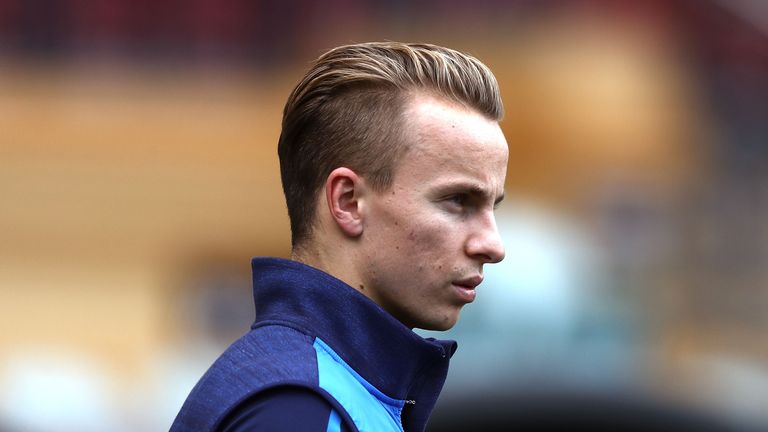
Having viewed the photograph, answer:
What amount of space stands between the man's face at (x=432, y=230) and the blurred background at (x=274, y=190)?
6437 millimetres

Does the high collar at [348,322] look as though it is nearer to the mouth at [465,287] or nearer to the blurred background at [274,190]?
the mouth at [465,287]

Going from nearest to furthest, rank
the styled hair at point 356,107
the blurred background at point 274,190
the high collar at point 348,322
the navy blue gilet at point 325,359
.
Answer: the navy blue gilet at point 325,359
the high collar at point 348,322
the styled hair at point 356,107
the blurred background at point 274,190

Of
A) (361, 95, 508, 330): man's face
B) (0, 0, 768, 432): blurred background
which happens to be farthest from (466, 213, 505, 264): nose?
(0, 0, 768, 432): blurred background

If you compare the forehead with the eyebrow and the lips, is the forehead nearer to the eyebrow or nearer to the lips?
the eyebrow

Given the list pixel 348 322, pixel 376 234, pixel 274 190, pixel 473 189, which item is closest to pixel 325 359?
pixel 348 322

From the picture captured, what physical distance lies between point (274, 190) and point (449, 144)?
883cm

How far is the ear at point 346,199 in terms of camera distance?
198 centimetres

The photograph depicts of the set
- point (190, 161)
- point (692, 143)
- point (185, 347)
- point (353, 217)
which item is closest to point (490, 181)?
point (353, 217)

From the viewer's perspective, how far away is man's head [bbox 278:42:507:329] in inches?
77.4

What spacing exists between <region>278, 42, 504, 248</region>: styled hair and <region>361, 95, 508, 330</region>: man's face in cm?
4

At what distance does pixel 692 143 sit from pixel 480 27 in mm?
2082

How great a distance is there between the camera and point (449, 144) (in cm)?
199

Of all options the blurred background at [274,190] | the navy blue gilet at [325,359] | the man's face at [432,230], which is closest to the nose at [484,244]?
the man's face at [432,230]

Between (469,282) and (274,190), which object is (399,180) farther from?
(274,190)
